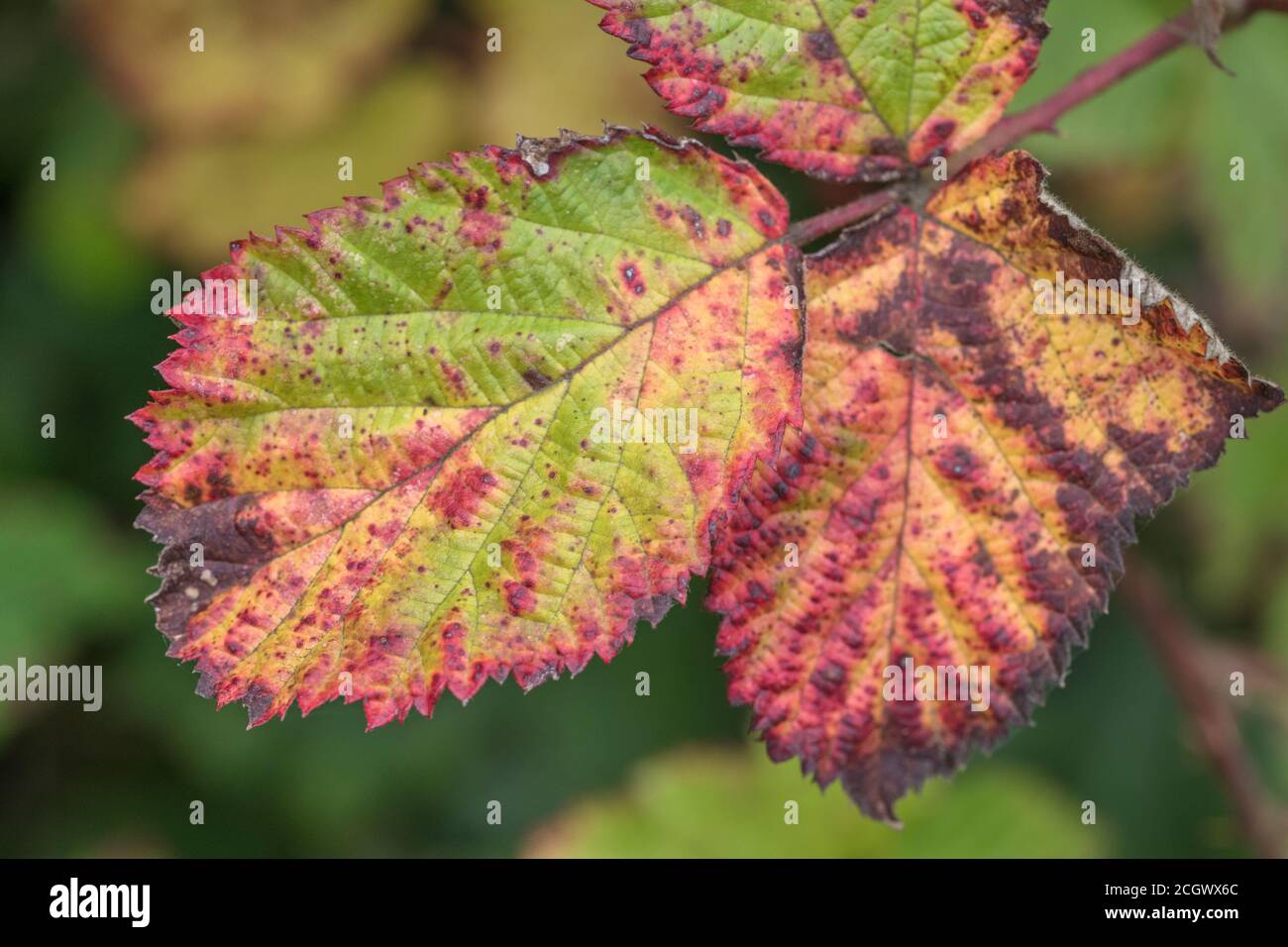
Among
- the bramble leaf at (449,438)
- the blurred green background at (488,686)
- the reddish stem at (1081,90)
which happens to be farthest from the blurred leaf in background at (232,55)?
the reddish stem at (1081,90)

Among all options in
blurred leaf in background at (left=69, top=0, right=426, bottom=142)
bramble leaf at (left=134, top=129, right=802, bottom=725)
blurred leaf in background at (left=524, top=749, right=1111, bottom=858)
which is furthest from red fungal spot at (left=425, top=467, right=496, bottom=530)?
blurred leaf in background at (left=524, top=749, right=1111, bottom=858)

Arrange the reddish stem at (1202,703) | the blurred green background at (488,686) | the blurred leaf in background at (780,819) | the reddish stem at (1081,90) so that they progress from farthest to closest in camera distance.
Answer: the blurred leaf in background at (780,819) < the blurred green background at (488,686) < the reddish stem at (1202,703) < the reddish stem at (1081,90)

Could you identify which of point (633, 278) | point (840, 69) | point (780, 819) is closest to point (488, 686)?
point (780, 819)

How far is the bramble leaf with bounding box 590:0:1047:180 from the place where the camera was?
147 cm

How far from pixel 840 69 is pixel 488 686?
259 centimetres

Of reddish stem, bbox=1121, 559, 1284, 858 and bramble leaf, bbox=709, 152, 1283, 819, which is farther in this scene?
reddish stem, bbox=1121, 559, 1284, 858

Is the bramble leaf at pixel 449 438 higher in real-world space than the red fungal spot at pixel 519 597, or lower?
higher

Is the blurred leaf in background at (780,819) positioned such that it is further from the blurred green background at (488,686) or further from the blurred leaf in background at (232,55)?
the blurred leaf in background at (232,55)

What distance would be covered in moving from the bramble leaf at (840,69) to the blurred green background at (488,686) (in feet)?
4.92

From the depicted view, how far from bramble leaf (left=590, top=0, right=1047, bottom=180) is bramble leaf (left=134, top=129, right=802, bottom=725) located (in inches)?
5.2

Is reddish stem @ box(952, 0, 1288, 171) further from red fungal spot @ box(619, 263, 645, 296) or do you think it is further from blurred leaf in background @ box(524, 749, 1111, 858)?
blurred leaf in background @ box(524, 749, 1111, 858)

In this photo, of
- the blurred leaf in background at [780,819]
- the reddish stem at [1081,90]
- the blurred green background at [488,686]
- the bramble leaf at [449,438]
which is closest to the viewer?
the bramble leaf at [449,438]

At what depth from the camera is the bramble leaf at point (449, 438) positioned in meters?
1.40
